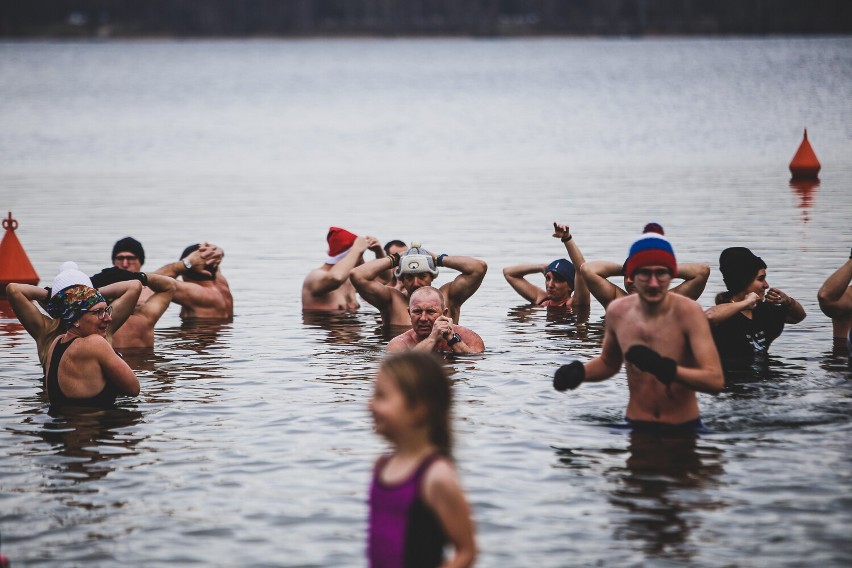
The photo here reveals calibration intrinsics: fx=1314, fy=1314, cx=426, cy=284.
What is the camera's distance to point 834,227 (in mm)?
23719

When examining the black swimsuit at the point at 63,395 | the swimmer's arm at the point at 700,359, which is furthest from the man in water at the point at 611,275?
the black swimsuit at the point at 63,395

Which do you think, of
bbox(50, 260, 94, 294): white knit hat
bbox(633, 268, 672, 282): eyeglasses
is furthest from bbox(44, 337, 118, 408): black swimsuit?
bbox(633, 268, 672, 282): eyeglasses

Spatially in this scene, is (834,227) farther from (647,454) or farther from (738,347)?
(647,454)

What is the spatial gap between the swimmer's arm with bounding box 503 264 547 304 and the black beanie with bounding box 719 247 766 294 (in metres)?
5.14

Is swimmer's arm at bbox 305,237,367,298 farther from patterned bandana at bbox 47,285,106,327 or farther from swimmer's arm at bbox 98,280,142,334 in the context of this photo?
patterned bandana at bbox 47,285,106,327

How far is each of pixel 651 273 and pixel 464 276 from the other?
569 centimetres

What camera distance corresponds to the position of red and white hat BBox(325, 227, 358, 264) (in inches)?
654

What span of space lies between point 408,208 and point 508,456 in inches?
832

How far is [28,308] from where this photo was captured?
1138 centimetres

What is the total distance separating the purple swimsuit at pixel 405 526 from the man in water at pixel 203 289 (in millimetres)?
10642

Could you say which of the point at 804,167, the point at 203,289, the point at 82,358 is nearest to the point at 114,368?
the point at 82,358

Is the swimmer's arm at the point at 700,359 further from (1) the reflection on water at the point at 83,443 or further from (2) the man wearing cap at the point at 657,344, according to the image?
(1) the reflection on water at the point at 83,443

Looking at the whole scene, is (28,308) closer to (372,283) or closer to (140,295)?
(140,295)

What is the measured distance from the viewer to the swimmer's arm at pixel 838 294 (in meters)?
12.3
